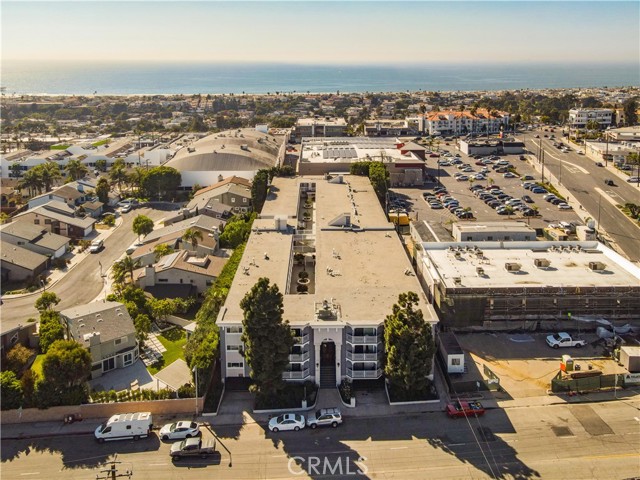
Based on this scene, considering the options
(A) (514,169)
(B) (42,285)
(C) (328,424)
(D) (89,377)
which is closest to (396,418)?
(C) (328,424)

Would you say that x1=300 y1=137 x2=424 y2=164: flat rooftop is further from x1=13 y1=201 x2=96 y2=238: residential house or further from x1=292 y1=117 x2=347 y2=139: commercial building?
x1=13 y1=201 x2=96 y2=238: residential house

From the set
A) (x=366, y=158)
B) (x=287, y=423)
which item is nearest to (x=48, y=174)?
(x=366, y=158)

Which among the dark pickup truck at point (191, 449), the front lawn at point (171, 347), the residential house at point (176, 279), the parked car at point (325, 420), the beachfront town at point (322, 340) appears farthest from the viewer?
the residential house at point (176, 279)

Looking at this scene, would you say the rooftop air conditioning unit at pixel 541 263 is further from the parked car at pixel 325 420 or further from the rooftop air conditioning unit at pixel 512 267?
the parked car at pixel 325 420

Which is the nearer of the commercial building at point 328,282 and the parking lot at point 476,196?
the commercial building at point 328,282

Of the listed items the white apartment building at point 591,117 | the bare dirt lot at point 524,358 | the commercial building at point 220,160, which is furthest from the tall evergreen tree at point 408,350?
the white apartment building at point 591,117
